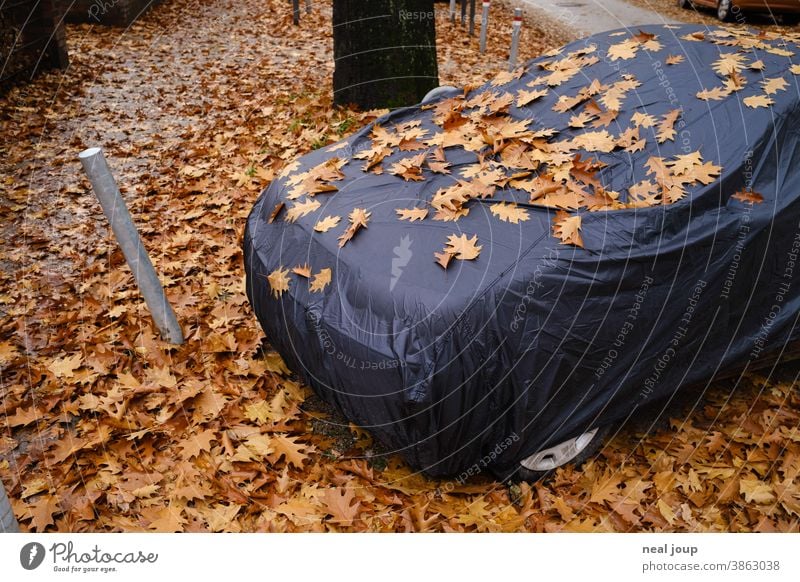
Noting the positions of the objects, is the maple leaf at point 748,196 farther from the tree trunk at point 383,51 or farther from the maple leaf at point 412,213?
the tree trunk at point 383,51

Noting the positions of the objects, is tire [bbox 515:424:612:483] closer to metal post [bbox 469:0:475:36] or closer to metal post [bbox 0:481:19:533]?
metal post [bbox 0:481:19:533]

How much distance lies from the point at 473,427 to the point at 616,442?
119cm

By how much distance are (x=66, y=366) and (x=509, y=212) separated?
10.5 feet

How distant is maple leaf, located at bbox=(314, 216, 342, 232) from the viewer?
9.87 ft

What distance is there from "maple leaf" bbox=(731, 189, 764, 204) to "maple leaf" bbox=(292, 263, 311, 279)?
218cm

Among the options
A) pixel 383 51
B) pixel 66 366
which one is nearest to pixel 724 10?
pixel 383 51

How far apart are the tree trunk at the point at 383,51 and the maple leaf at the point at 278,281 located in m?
4.59

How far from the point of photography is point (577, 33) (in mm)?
13039

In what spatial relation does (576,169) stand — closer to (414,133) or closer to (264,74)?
(414,133)

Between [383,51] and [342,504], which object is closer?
[342,504]

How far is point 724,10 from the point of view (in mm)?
14117

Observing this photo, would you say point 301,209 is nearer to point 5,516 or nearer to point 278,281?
point 278,281

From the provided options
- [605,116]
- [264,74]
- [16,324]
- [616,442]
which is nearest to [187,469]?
[16,324]

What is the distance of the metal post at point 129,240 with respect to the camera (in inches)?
128
